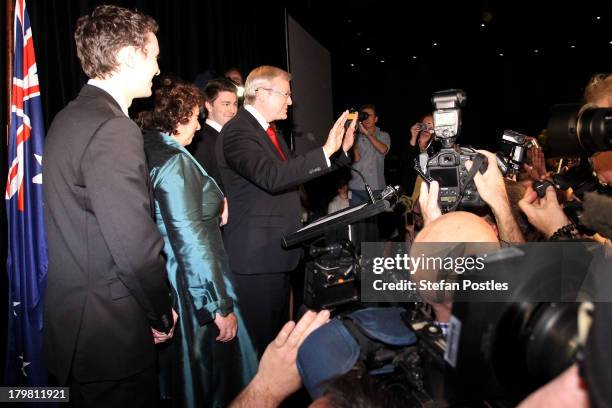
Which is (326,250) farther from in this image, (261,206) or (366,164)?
(366,164)

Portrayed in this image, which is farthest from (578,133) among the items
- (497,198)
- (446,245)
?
(446,245)

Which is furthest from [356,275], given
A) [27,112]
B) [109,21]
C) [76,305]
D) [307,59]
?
[307,59]

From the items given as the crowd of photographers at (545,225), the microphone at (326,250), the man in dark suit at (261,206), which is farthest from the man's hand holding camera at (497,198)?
the man in dark suit at (261,206)

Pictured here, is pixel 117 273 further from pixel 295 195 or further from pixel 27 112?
pixel 27 112

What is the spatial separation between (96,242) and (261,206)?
79 centimetres

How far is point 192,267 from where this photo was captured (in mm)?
1536

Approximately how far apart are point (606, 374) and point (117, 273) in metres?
1.12

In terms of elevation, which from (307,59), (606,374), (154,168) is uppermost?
(307,59)

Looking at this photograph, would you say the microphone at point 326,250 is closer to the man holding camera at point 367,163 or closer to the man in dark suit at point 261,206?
the man in dark suit at point 261,206

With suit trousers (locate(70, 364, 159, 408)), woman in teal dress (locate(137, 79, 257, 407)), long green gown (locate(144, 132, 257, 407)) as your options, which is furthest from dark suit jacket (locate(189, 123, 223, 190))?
suit trousers (locate(70, 364, 159, 408))

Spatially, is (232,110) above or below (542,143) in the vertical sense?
above

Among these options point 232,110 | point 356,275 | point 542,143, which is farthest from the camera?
point 542,143

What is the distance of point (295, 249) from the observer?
191 cm

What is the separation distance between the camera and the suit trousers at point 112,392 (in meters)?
1.19
